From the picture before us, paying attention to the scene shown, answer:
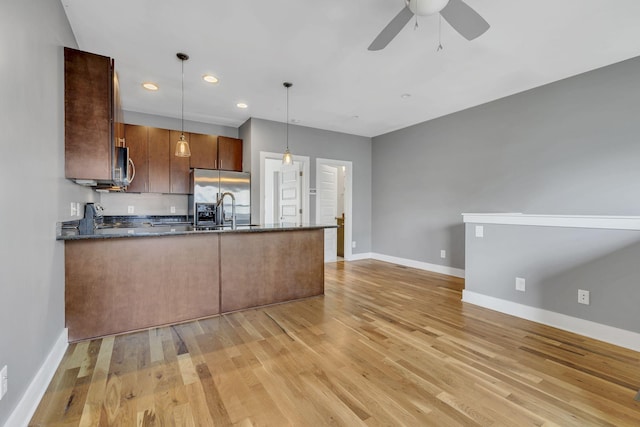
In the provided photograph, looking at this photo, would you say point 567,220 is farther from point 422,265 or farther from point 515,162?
point 422,265

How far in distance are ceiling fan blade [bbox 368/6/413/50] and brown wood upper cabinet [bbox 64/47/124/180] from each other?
7.61 ft

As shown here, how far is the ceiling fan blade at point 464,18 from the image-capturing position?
6.39 ft

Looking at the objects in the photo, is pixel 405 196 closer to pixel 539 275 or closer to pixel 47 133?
pixel 539 275

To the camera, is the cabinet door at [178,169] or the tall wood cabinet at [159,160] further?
the cabinet door at [178,169]

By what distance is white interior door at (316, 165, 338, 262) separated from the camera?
19.6ft

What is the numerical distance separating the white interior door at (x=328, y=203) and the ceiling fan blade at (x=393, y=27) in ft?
12.0

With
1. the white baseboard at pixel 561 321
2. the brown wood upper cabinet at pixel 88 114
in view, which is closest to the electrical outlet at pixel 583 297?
the white baseboard at pixel 561 321

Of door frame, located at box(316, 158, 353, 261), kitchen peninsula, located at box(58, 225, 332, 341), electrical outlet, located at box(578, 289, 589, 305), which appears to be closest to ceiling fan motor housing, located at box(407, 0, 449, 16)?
kitchen peninsula, located at box(58, 225, 332, 341)

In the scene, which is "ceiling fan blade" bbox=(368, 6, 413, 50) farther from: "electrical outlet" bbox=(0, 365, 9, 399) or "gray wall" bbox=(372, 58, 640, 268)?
"electrical outlet" bbox=(0, 365, 9, 399)

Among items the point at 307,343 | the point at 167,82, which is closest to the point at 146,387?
the point at 307,343

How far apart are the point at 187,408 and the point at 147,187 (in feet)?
13.6

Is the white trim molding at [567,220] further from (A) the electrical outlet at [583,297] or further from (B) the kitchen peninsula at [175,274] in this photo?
(B) the kitchen peninsula at [175,274]

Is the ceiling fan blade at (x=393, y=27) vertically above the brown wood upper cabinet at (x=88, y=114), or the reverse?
the ceiling fan blade at (x=393, y=27)

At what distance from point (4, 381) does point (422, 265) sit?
207 inches
